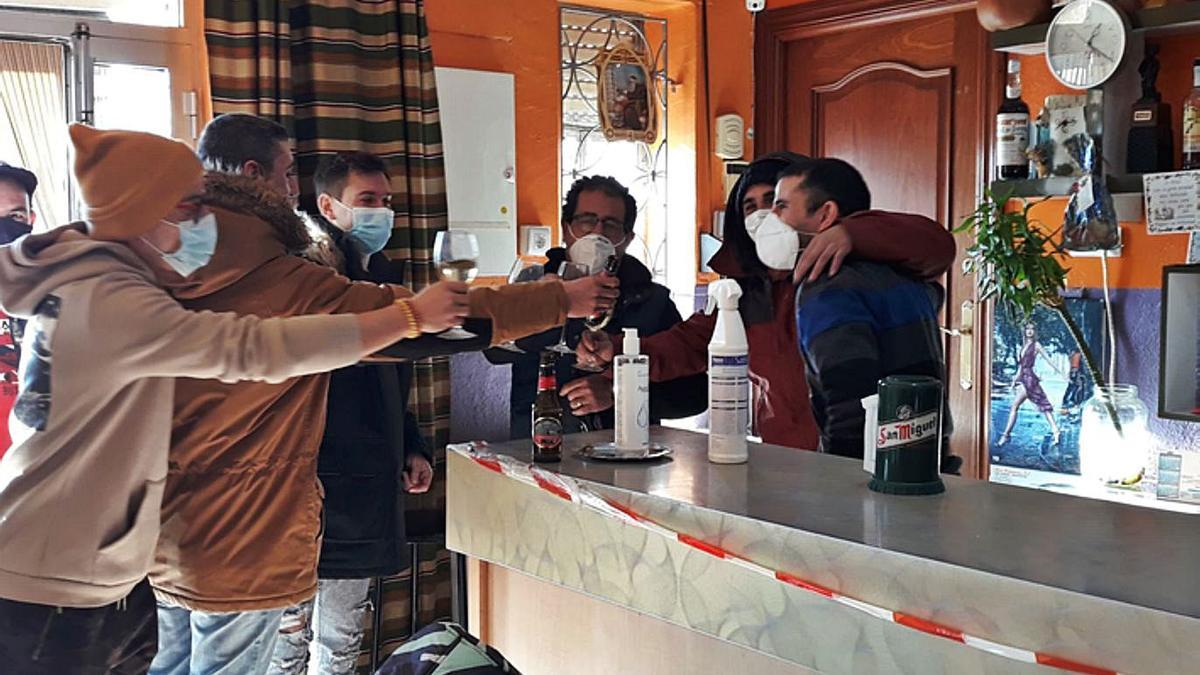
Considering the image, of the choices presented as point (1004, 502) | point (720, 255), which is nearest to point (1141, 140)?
point (720, 255)

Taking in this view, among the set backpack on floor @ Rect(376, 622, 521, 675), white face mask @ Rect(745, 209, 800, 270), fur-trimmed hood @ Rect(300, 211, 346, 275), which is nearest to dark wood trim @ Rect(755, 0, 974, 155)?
white face mask @ Rect(745, 209, 800, 270)

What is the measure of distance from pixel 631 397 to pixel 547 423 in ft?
0.46

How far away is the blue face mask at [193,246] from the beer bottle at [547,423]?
0.57 metres

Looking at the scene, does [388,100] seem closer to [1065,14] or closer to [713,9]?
[713,9]

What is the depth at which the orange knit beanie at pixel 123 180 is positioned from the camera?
5.56 feet

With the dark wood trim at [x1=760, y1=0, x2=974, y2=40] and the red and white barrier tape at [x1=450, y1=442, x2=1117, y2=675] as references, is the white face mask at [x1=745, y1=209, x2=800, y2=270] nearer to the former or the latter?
the red and white barrier tape at [x1=450, y1=442, x2=1117, y2=675]

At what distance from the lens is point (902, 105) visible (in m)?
3.72

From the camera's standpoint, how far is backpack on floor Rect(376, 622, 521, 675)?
114 centimetres

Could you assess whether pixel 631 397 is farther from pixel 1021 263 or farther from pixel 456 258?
pixel 1021 263

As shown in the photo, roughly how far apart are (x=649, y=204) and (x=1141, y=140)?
63.5 inches

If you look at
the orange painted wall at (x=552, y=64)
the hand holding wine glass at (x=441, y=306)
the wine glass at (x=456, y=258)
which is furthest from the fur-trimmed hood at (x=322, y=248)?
the orange painted wall at (x=552, y=64)

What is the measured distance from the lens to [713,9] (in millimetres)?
3936

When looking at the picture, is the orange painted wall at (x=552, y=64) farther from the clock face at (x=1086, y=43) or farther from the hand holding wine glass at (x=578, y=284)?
the hand holding wine glass at (x=578, y=284)

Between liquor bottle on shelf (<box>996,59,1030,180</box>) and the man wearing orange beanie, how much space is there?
205 centimetres
